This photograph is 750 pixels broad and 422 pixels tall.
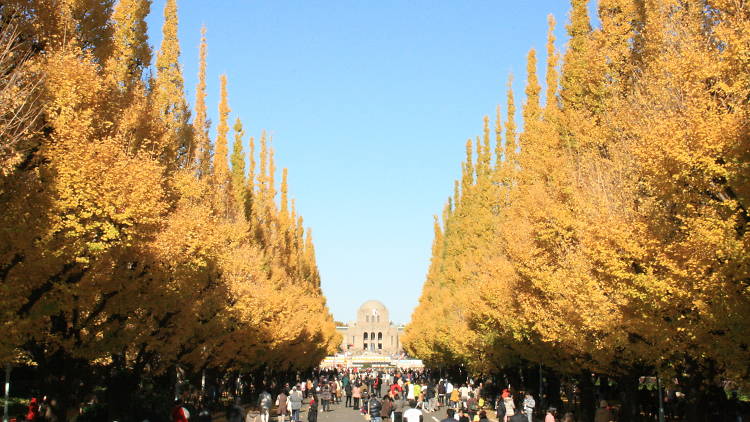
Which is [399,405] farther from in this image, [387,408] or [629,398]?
[629,398]

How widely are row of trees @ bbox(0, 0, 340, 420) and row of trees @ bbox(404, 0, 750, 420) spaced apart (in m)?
10.6

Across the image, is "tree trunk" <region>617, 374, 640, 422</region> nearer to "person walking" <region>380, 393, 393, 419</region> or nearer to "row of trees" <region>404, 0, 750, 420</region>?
"row of trees" <region>404, 0, 750, 420</region>

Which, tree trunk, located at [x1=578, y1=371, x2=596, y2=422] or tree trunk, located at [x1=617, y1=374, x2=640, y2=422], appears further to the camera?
tree trunk, located at [x1=578, y1=371, x2=596, y2=422]

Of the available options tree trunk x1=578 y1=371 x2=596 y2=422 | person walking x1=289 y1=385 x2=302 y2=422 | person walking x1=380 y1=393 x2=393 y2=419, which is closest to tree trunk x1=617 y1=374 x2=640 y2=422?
tree trunk x1=578 y1=371 x2=596 y2=422

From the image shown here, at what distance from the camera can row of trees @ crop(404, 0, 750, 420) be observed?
574 inches

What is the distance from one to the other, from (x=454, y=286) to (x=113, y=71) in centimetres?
4125

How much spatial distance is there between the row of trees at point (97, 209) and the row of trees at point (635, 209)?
34.7 feet

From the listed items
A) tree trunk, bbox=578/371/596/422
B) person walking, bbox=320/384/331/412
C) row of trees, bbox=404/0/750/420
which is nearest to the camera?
row of trees, bbox=404/0/750/420

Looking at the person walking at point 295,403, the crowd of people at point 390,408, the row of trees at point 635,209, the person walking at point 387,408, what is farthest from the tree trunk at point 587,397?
the person walking at point 295,403

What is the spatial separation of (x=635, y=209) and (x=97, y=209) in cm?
1354

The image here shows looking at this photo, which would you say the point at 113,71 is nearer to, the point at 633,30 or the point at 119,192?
the point at 119,192

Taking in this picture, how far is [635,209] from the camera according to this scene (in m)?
21.7

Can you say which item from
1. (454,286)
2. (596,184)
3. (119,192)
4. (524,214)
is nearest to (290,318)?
(454,286)

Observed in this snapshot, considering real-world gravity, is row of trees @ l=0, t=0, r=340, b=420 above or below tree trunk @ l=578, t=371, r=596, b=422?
above
